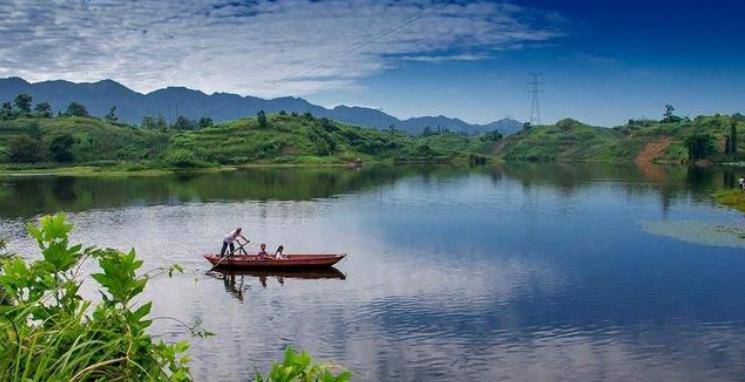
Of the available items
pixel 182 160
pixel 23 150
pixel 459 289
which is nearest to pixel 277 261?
pixel 459 289

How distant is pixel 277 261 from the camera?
44156 millimetres

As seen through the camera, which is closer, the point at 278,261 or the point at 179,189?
the point at 278,261

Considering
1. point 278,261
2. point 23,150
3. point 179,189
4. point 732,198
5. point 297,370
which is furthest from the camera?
point 23,150

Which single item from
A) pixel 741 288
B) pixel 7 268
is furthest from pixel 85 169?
pixel 7 268

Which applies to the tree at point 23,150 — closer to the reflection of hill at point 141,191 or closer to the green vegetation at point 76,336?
the reflection of hill at point 141,191

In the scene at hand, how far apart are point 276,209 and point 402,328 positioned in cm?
5090

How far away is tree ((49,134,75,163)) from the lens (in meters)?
179

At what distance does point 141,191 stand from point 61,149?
89784 mm

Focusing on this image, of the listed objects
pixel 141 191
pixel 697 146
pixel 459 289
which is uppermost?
pixel 697 146

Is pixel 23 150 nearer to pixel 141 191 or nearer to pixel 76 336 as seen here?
pixel 141 191

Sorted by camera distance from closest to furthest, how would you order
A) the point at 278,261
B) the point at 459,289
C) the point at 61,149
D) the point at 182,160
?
the point at 459,289
the point at 278,261
the point at 182,160
the point at 61,149

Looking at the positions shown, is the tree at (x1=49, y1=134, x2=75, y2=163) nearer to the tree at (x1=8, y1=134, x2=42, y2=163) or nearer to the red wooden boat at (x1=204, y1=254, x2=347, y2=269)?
the tree at (x1=8, y1=134, x2=42, y2=163)

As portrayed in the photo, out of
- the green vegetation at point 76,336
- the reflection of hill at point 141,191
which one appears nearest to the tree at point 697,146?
the reflection of hill at point 141,191

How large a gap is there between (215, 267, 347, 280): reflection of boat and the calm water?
12.2 inches
